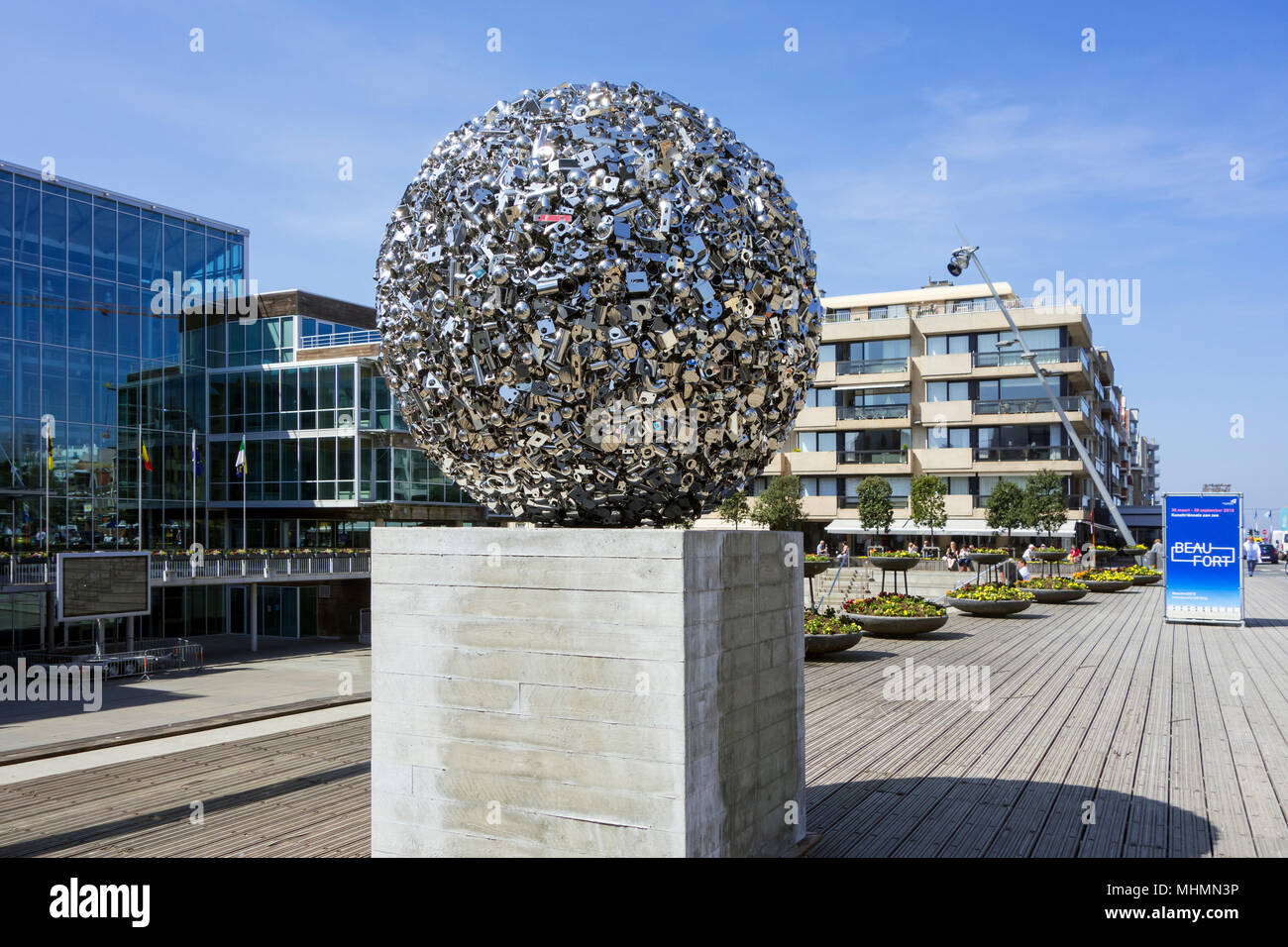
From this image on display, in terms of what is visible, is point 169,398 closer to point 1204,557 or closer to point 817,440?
point 817,440

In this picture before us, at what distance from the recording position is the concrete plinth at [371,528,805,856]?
16.6ft

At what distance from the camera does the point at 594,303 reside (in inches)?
200

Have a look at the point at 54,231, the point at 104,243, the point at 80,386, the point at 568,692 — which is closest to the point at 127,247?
the point at 104,243

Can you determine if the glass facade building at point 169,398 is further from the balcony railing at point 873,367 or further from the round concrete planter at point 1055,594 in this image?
the balcony railing at point 873,367

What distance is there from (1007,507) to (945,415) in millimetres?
9595

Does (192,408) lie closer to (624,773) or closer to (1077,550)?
(1077,550)

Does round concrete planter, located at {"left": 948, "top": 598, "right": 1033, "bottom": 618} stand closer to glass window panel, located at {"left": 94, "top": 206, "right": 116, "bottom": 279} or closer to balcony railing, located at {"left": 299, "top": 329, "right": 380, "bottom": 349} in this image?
balcony railing, located at {"left": 299, "top": 329, "right": 380, "bottom": 349}

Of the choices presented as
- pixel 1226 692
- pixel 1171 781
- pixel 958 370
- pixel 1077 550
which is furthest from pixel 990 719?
pixel 958 370

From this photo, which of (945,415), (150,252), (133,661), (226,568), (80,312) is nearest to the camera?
(133,661)

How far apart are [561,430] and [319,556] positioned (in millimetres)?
38366

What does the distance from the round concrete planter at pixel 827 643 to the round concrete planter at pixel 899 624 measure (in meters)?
3.18

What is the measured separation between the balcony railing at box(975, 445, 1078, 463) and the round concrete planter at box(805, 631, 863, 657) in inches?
1785

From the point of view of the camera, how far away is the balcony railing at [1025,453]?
2325 inches
